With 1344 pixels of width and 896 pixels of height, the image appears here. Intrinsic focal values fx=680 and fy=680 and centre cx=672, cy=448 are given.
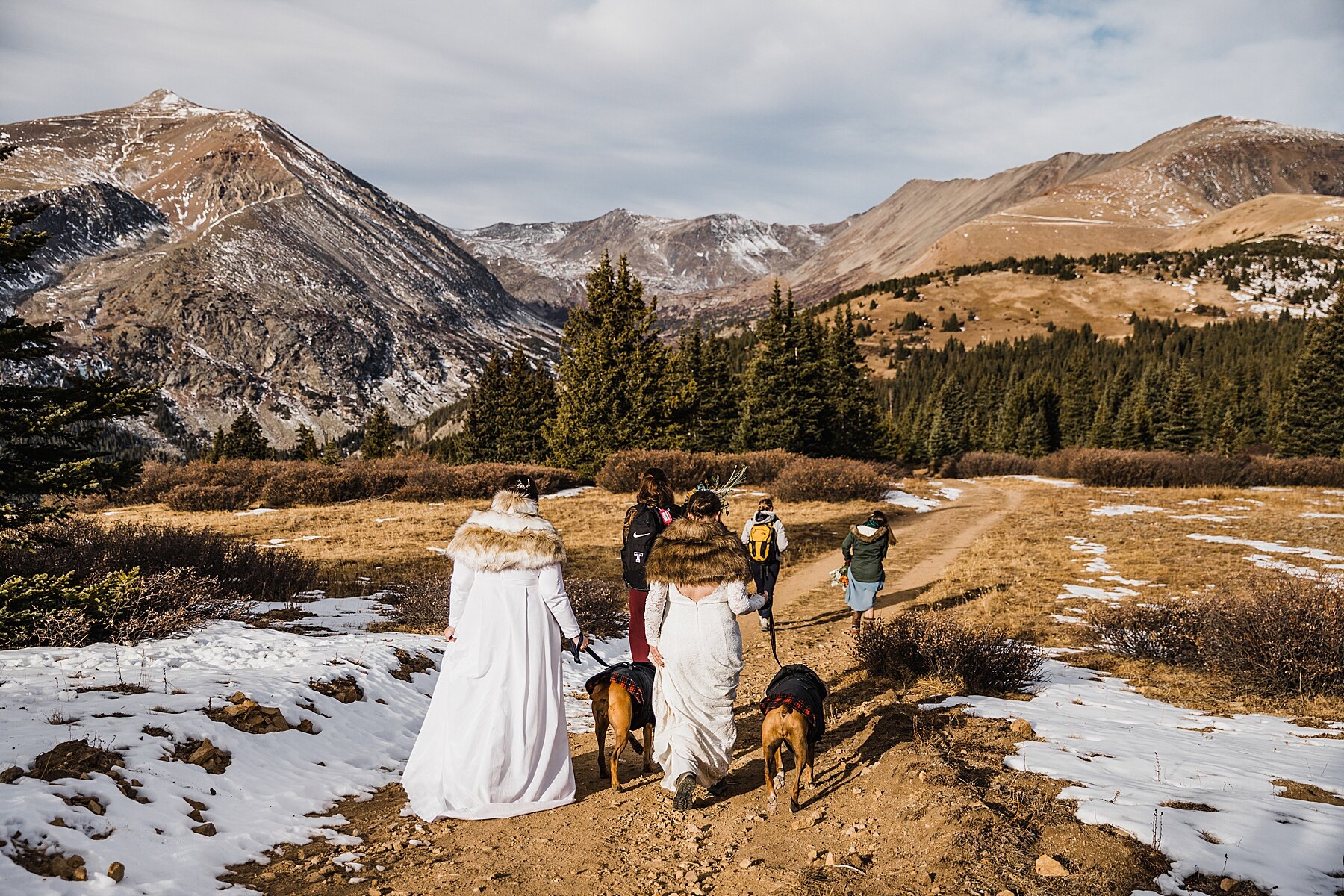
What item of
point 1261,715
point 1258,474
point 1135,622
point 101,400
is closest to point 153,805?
point 101,400

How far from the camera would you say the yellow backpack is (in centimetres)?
1009

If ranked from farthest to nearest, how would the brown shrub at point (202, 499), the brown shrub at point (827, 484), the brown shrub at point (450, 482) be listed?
the brown shrub at point (450, 482), the brown shrub at point (827, 484), the brown shrub at point (202, 499)

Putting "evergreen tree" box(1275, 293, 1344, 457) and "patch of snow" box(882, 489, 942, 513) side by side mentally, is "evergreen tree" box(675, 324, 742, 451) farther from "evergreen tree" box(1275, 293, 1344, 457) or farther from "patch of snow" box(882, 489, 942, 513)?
"evergreen tree" box(1275, 293, 1344, 457)

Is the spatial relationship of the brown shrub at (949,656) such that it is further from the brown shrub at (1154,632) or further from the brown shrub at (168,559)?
the brown shrub at (168,559)

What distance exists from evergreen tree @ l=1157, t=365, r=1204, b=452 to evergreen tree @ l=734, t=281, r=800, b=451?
40.7m

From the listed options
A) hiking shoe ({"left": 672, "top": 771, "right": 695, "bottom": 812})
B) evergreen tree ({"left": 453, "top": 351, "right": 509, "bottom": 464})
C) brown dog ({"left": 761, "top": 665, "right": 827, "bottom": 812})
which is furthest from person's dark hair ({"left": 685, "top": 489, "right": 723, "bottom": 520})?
evergreen tree ({"left": 453, "top": 351, "right": 509, "bottom": 464})

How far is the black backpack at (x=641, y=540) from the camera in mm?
7801

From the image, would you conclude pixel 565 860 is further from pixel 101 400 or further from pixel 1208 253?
pixel 1208 253

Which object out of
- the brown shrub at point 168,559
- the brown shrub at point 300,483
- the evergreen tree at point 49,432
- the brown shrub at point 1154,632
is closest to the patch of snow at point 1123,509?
the brown shrub at point 1154,632

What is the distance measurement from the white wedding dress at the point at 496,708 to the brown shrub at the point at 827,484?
22.4m

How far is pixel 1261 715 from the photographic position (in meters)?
7.11

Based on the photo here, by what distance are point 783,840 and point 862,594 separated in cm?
666

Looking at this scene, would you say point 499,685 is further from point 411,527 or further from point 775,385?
point 775,385

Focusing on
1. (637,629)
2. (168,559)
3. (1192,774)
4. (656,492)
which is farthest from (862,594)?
(168,559)
